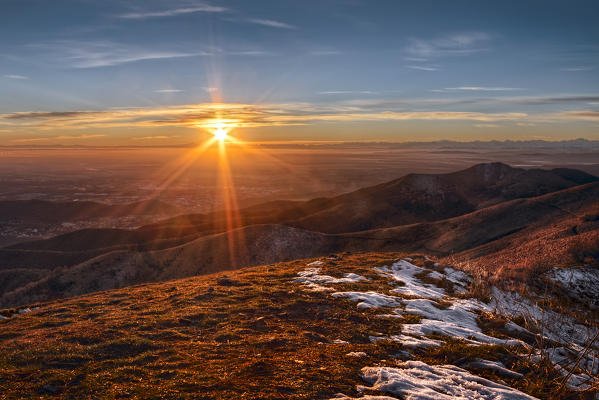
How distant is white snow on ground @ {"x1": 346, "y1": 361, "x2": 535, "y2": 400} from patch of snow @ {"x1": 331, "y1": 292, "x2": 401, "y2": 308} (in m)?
4.60

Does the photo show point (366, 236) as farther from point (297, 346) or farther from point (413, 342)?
point (297, 346)

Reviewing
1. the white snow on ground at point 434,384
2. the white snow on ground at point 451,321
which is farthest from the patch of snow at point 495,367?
the white snow on ground at point 451,321

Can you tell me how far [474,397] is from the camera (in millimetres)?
5820

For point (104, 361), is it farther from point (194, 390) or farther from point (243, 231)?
point (243, 231)

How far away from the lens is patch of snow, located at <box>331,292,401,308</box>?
11695 mm

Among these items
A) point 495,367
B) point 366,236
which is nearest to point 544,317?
point 495,367

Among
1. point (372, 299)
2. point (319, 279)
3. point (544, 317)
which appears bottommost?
point (544, 317)

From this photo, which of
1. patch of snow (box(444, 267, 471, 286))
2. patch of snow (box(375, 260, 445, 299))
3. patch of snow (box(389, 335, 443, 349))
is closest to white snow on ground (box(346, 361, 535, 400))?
patch of snow (box(389, 335, 443, 349))

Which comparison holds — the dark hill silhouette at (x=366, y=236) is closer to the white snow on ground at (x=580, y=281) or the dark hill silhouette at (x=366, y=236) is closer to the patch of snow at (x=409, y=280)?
the white snow on ground at (x=580, y=281)

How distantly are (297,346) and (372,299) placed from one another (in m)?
4.98

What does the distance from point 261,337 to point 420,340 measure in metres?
4.46

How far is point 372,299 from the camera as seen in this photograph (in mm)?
12273

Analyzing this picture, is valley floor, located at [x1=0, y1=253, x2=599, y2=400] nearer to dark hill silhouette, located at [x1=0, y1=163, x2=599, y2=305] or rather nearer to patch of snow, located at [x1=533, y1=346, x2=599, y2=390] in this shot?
patch of snow, located at [x1=533, y1=346, x2=599, y2=390]

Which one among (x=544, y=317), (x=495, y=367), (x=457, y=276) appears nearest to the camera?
(x=495, y=367)
